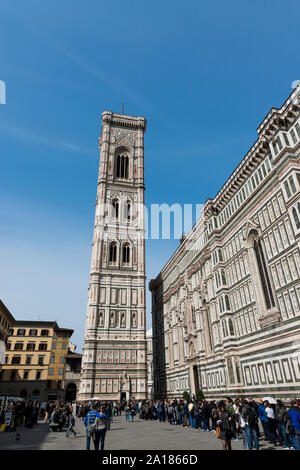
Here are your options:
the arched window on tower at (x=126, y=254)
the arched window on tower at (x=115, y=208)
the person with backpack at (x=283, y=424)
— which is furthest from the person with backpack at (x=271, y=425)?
the arched window on tower at (x=115, y=208)

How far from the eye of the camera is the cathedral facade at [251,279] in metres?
18.3

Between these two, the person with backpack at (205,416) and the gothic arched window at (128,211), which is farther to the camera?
the gothic arched window at (128,211)

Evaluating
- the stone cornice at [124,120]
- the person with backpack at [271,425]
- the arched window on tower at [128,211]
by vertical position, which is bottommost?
the person with backpack at [271,425]

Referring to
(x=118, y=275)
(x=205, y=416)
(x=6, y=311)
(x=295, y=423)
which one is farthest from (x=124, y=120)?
(x=295, y=423)

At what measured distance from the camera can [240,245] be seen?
A: 952 inches

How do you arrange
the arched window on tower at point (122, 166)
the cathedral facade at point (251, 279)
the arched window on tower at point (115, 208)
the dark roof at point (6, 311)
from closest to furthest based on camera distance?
the cathedral facade at point (251, 279)
the dark roof at point (6, 311)
the arched window on tower at point (115, 208)
the arched window on tower at point (122, 166)

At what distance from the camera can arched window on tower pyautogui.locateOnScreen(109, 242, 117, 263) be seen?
144 ft

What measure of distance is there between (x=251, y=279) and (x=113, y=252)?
25639 millimetres

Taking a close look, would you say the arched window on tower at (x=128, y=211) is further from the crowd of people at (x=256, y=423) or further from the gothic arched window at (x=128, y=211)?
the crowd of people at (x=256, y=423)

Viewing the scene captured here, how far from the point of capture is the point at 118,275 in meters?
42.3

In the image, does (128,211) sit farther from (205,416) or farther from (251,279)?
(205,416)

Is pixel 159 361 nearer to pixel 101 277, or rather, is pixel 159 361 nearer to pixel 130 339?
pixel 130 339

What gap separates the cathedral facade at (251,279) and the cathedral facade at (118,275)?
24.8 ft
